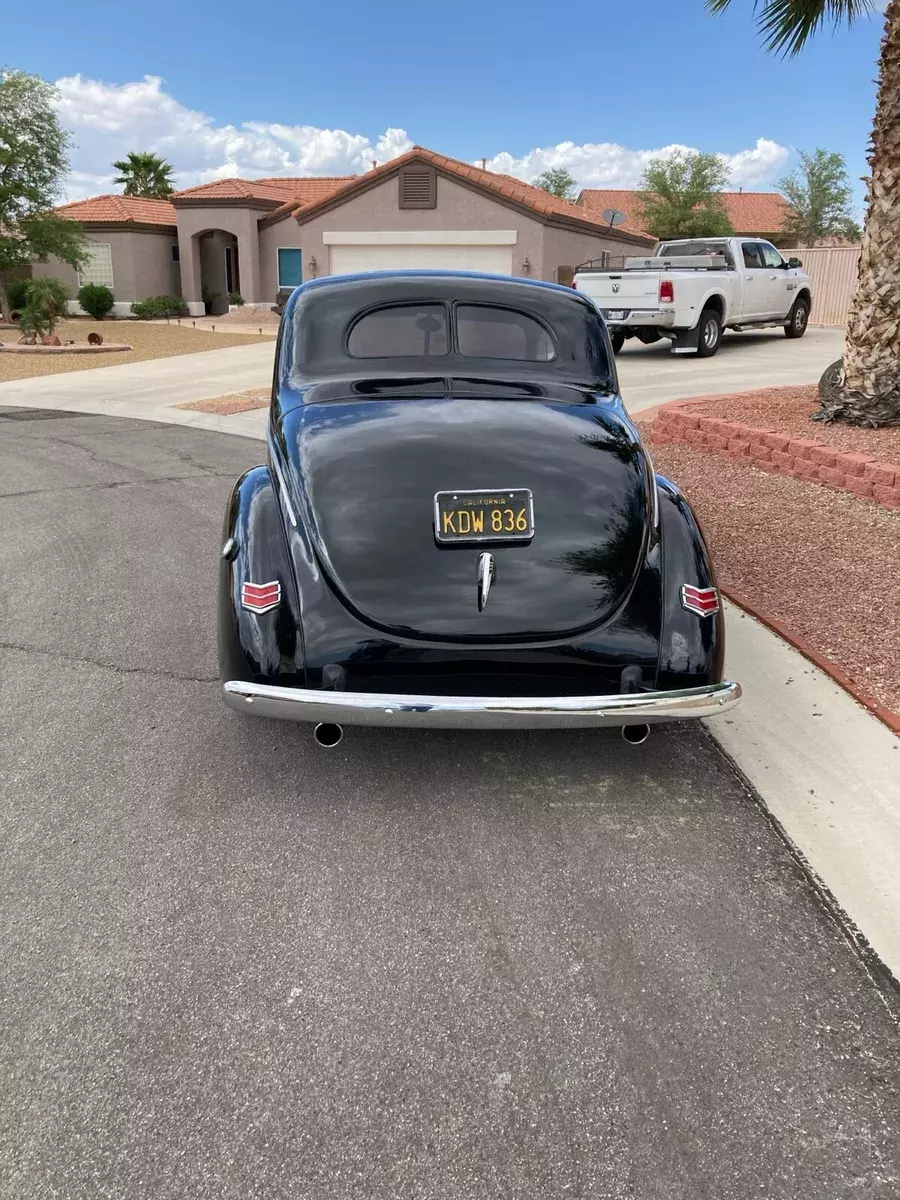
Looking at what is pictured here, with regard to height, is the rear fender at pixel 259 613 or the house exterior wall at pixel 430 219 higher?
the house exterior wall at pixel 430 219

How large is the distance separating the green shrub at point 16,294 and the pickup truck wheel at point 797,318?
829 inches

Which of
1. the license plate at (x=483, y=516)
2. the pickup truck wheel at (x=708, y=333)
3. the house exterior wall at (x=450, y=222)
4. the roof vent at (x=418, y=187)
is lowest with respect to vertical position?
the license plate at (x=483, y=516)

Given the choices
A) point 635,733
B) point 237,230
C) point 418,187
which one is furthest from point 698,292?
point 237,230

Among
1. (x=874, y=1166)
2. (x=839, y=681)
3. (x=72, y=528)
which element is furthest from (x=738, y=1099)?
(x=72, y=528)

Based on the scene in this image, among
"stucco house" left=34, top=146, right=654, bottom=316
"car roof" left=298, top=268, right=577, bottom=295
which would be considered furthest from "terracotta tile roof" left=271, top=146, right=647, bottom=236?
"car roof" left=298, top=268, right=577, bottom=295

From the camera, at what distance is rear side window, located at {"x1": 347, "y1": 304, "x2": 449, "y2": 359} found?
15.1 feet

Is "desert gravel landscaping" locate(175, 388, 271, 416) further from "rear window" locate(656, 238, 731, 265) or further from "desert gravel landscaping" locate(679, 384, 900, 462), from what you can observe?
"rear window" locate(656, 238, 731, 265)

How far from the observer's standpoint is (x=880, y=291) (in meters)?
8.30

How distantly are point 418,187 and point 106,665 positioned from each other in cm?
2364

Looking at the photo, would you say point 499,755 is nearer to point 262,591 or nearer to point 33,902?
point 262,591

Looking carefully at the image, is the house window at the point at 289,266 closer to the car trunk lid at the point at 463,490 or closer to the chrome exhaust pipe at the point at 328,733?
the car trunk lid at the point at 463,490

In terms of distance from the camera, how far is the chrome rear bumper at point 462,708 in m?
3.00

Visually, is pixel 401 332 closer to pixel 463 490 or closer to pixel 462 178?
pixel 463 490

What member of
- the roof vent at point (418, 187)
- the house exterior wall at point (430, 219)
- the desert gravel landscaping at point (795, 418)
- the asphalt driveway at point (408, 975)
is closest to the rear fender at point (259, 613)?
the asphalt driveway at point (408, 975)
